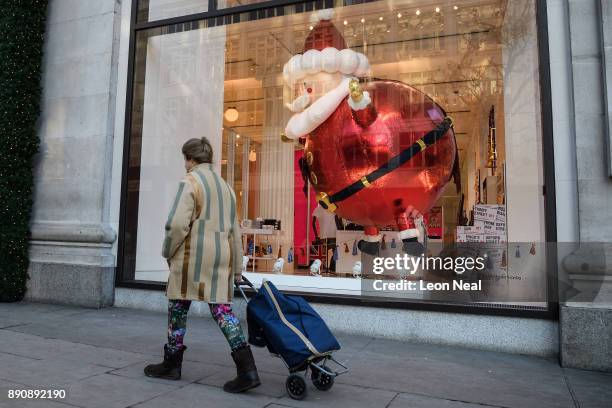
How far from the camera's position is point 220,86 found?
8359mm

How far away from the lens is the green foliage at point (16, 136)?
291 inches

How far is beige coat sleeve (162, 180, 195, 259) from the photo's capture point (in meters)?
3.61

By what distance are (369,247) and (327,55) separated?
306cm

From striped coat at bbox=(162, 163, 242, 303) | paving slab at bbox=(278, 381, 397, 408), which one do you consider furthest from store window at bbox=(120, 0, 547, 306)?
striped coat at bbox=(162, 163, 242, 303)

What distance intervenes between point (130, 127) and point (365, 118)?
3.66m

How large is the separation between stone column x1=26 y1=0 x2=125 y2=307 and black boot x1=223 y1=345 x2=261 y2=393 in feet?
14.1

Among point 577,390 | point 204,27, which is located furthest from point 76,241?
point 577,390

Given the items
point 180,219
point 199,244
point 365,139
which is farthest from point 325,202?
point 180,219

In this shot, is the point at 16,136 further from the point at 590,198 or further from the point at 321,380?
the point at 590,198

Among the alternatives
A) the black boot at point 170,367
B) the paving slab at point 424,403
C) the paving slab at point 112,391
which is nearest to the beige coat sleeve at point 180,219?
the black boot at point 170,367

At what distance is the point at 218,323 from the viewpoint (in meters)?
3.73

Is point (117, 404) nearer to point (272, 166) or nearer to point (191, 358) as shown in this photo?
point (191, 358)

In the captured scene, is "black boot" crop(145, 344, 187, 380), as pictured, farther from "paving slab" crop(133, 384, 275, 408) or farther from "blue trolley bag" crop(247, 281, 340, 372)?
"blue trolley bag" crop(247, 281, 340, 372)

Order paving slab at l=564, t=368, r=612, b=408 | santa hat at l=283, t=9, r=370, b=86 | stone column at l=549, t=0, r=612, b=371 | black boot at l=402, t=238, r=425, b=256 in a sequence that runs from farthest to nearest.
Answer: santa hat at l=283, t=9, r=370, b=86 → black boot at l=402, t=238, r=425, b=256 → stone column at l=549, t=0, r=612, b=371 → paving slab at l=564, t=368, r=612, b=408
